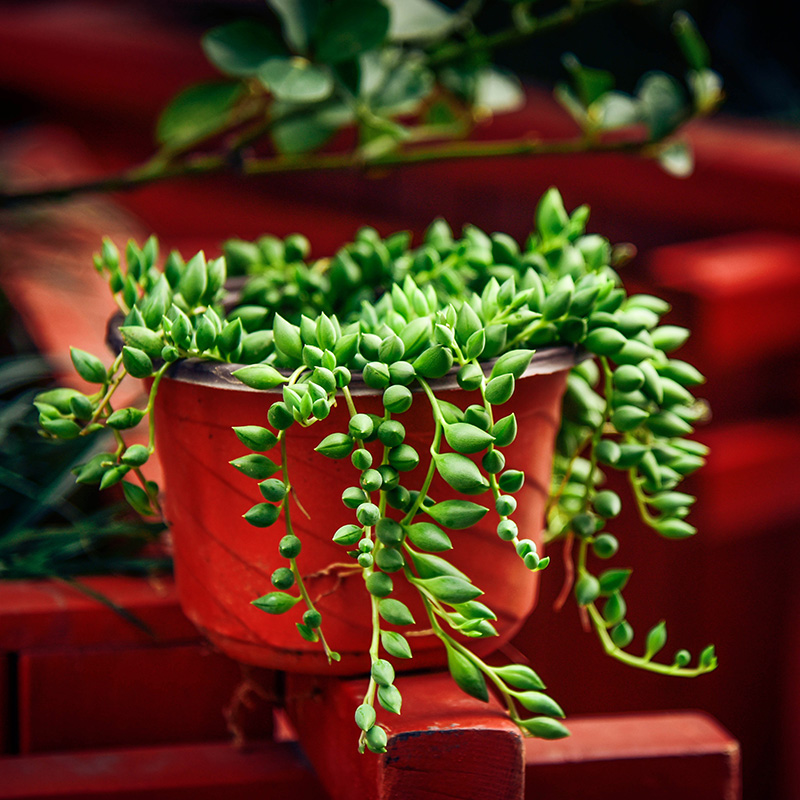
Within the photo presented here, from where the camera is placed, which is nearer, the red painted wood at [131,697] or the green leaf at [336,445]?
the green leaf at [336,445]

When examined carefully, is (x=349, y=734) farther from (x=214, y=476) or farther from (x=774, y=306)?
(x=774, y=306)

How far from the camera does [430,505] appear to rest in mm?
432

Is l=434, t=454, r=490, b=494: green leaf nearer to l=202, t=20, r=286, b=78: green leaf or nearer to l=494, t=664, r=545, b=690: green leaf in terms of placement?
l=494, t=664, r=545, b=690: green leaf

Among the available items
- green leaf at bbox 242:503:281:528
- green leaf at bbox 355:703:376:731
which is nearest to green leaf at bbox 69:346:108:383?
green leaf at bbox 242:503:281:528

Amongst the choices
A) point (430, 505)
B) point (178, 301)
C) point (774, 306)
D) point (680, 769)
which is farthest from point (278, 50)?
point (774, 306)

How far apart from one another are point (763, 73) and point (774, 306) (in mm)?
566

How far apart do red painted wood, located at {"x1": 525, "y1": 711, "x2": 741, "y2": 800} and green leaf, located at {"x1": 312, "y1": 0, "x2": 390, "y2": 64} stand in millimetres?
503

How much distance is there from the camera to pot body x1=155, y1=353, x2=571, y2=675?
46 centimetres

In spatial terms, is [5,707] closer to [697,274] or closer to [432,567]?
[432,567]

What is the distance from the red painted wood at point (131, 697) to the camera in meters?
0.62

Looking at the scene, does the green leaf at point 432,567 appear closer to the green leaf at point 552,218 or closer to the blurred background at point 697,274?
the green leaf at point 552,218

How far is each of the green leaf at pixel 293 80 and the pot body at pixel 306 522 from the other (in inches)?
9.9

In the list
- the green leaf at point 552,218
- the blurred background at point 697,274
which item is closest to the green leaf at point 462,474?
the green leaf at point 552,218

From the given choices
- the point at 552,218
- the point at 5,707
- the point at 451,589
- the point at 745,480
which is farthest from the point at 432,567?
the point at 745,480
